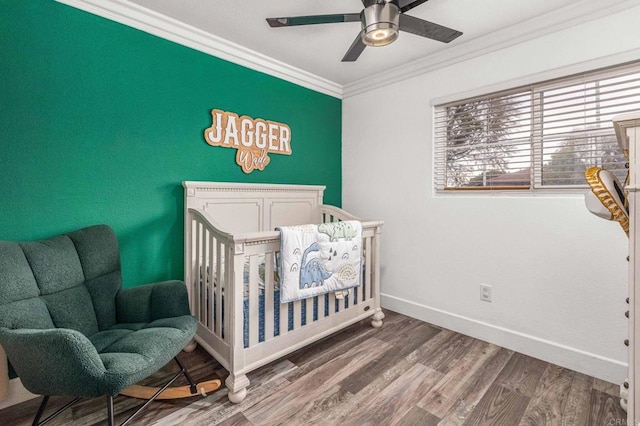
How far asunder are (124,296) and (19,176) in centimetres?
79

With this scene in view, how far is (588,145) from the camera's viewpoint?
181 centimetres

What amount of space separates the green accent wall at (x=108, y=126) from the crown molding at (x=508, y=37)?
1.21 meters

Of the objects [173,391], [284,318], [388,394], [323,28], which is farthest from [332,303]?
[323,28]

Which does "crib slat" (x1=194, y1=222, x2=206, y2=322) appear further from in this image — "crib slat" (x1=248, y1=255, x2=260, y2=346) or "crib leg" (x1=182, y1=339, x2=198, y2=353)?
"crib slat" (x1=248, y1=255, x2=260, y2=346)

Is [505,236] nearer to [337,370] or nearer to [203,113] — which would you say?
[337,370]

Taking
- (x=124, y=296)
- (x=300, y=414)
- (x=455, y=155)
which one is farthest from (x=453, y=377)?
(x=124, y=296)

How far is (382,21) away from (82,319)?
6.64 ft

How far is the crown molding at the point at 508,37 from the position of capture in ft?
5.62

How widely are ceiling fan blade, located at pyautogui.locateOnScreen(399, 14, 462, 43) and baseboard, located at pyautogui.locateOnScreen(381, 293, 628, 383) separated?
190 cm

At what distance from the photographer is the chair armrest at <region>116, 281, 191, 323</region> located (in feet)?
5.31

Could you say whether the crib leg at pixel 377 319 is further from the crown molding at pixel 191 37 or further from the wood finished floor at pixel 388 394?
the crown molding at pixel 191 37

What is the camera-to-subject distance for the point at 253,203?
2436 millimetres

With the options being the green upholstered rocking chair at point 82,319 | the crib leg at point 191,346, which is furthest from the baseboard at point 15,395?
the crib leg at point 191,346

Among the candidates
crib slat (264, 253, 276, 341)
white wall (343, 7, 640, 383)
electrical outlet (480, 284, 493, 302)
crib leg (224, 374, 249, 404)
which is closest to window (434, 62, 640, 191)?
white wall (343, 7, 640, 383)
